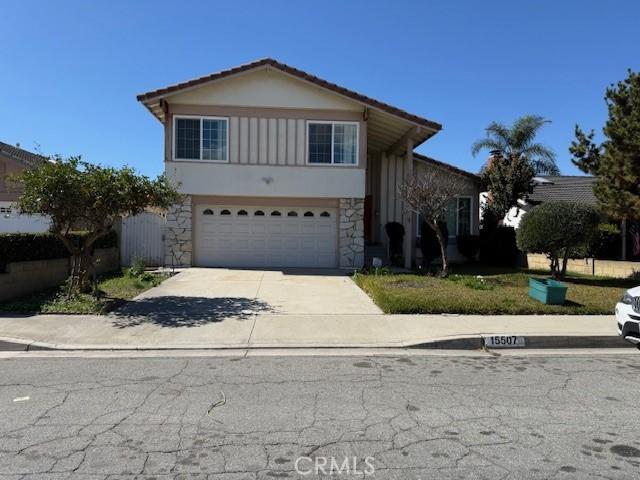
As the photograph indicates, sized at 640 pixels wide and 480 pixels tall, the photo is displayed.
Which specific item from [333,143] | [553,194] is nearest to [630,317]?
[333,143]

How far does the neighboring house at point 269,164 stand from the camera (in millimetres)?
17469

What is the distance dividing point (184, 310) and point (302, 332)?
286cm

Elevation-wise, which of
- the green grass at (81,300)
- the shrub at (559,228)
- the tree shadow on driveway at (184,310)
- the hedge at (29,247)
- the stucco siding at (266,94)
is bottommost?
the tree shadow on driveway at (184,310)

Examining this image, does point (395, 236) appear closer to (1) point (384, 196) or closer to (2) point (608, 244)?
(1) point (384, 196)

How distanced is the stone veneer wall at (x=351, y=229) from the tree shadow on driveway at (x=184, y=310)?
6938 mm

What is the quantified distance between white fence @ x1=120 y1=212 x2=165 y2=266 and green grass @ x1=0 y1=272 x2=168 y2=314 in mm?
4352

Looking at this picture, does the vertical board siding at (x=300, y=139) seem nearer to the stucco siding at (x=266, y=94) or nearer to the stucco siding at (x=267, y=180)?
the stucco siding at (x=267, y=180)

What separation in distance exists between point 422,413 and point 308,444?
135 cm

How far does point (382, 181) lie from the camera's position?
21.1m

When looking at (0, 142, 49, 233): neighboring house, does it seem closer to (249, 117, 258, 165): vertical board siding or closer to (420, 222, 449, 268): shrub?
(249, 117, 258, 165): vertical board siding

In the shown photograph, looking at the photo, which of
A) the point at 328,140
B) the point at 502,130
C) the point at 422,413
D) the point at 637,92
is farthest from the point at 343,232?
the point at 422,413

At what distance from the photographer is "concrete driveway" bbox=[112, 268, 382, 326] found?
10039mm

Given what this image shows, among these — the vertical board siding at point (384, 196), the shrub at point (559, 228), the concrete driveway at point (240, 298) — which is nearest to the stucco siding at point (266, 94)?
the vertical board siding at point (384, 196)

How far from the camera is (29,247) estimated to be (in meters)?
11.9
